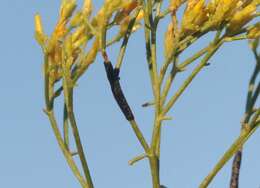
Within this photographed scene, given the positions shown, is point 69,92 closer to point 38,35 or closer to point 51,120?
point 51,120

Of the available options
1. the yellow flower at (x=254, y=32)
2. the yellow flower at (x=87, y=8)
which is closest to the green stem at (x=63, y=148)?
the yellow flower at (x=87, y=8)

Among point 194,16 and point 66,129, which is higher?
point 194,16

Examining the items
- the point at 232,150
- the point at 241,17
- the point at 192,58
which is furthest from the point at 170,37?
the point at 232,150

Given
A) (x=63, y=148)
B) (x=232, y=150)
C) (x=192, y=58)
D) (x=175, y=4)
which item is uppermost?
(x=175, y=4)

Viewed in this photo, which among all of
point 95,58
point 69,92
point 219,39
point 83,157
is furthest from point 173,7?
point 83,157

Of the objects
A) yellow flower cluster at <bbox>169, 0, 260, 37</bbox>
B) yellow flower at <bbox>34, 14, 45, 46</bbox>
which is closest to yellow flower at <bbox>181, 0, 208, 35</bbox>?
yellow flower cluster at <bbox>169, 0, 260, 37</bbox>

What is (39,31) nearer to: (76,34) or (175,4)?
(76,34)

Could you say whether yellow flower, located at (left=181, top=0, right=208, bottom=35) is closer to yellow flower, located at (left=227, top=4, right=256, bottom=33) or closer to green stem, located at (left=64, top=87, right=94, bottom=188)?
yellow flower, located at (left=227, top=4, right=256, bottom=33)

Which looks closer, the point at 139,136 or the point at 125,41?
the point at 139,136

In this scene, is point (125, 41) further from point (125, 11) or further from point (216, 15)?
point (216, 15)

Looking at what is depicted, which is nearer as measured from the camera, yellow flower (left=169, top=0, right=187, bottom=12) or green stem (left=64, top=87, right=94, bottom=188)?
green stem (left=64, top=87, right=94, bottom=188)

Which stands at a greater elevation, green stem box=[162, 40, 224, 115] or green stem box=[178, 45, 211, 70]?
green stem box=[178, 45, 211, 70]

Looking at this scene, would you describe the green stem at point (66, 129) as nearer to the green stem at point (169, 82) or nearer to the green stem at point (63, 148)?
the green stem at point (63, 148)
